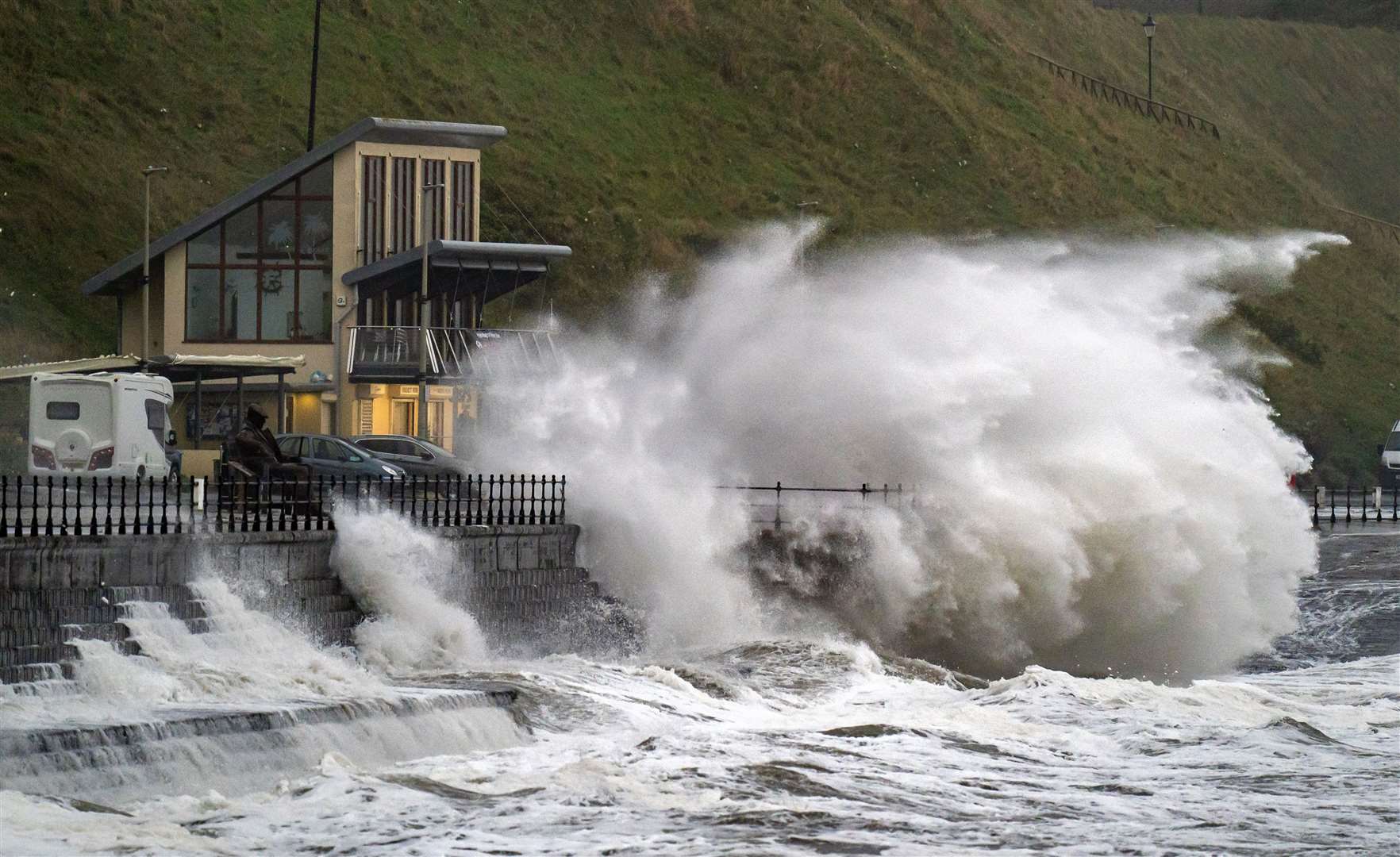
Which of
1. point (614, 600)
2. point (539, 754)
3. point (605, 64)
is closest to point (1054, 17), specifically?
point (605, 64)

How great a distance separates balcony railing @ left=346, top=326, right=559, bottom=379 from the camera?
42.9 m

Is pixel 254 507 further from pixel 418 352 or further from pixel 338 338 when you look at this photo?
pixel 338 338

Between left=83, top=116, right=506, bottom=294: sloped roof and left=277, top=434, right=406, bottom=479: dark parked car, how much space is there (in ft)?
38.4

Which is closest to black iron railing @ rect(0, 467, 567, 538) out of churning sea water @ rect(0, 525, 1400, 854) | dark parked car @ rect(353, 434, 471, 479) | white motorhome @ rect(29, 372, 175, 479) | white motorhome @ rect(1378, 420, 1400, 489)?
churning sea water @ rect(0, 525, 1400, 854)

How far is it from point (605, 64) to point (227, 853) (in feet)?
254

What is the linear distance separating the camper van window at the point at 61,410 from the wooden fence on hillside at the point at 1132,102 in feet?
267

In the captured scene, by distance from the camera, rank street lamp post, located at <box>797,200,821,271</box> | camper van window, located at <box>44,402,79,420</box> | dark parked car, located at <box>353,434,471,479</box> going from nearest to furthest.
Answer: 1. camper van window, located at <box>44,402,79,420</box>
2. dark parked car, located at <box>353,434,471,479</box>
3. street lamp post, located at <box>797,200,821,271</box>

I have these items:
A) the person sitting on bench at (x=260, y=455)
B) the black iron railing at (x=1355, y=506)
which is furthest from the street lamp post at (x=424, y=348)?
the black iron railing at (x=1355, y=506)

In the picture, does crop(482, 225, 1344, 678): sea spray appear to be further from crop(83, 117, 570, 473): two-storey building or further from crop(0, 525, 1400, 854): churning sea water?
crop(83, 117, 570, 473): two-storey building

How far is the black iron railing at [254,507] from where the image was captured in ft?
64.7

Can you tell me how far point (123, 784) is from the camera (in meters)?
14.3

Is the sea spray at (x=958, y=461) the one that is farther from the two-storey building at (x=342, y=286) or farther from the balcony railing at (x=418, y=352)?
the two-storey building at (x=342, y=286)

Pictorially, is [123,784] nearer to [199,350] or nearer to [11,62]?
[199,350]

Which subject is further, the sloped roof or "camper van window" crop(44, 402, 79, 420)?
the sloped roof
